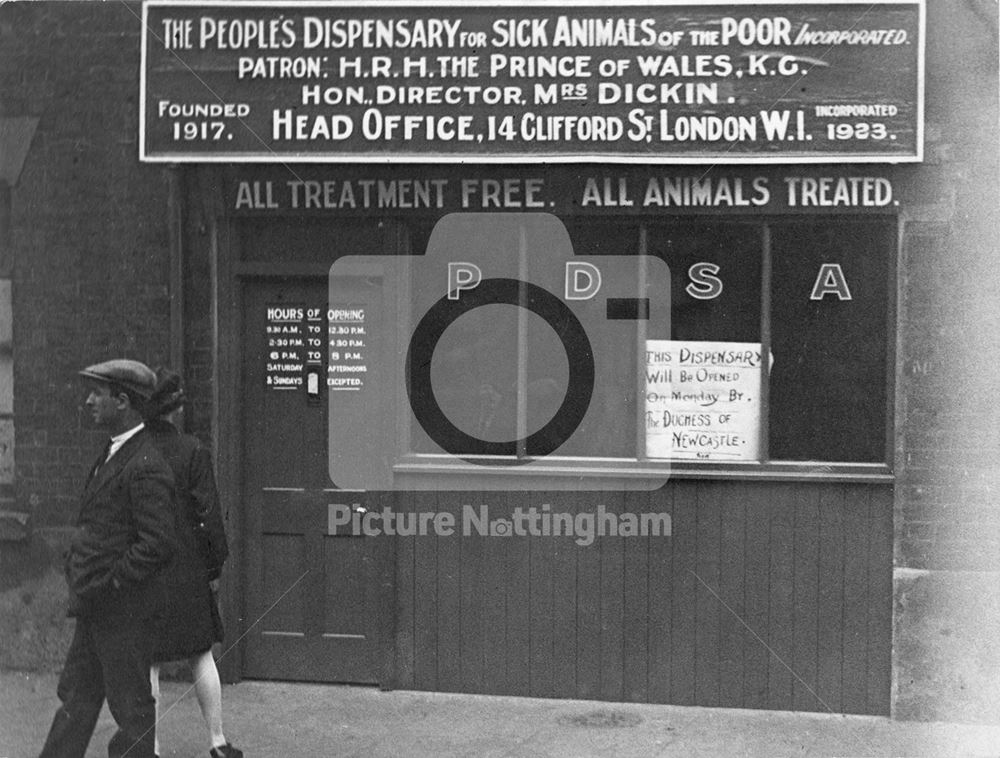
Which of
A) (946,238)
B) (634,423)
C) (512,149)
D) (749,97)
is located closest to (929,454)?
(946,238)

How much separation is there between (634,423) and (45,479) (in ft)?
11.6

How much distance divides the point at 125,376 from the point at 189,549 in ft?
2.76

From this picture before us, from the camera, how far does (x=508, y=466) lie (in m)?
6.83

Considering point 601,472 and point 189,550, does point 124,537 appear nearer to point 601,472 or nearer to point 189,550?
point 189,550

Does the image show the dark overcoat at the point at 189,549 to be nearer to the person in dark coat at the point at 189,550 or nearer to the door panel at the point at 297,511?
the person in dark coat at the point at 189,550

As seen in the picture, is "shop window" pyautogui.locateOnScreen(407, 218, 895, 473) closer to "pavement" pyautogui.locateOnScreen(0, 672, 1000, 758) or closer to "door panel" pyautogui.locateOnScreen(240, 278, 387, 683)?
"door panel" pyautogui.locateOnScreen(240, 278, 387, 683)

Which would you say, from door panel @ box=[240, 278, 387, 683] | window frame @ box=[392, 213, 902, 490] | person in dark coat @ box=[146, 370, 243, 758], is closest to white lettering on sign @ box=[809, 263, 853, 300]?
window frame @ box=[392, 213, 902, 490]

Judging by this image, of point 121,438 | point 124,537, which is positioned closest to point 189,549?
point 124,537

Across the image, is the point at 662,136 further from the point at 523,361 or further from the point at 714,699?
the point at 714,699

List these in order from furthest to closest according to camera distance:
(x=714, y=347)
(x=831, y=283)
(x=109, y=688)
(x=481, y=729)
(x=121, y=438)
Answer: (x=714, y=347) → (x=831, y=283) → (x=481, y=729) → (x=121, y=438) → (x=109, y=688)

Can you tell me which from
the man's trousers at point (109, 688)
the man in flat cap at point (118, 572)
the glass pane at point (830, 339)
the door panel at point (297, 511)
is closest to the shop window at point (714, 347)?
the glass pane at point (830, 339)

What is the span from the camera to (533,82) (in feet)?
21.2

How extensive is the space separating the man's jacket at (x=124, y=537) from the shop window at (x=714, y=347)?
6.77 ft

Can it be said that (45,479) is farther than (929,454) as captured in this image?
Yes
